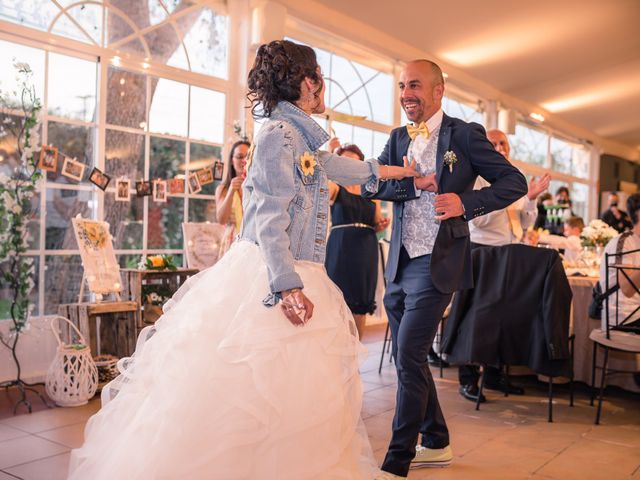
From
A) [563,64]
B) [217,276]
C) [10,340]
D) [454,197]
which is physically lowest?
[10,340]

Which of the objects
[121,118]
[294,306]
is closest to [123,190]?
[121,118]

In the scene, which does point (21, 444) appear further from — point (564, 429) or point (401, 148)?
point (564, 429)

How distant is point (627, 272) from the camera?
355 cm

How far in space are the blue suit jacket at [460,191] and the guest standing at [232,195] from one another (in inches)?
70.6

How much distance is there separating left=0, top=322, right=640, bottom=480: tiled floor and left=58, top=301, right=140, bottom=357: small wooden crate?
Answer: 514 mm

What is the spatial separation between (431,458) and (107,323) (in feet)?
8.56

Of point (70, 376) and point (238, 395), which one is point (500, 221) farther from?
point (70, 376)

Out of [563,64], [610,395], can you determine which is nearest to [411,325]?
[610,395]

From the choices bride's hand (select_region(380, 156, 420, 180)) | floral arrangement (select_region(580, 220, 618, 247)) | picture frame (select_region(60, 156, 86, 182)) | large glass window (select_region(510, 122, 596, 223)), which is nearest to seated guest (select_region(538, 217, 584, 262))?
floral arrangement (select_region(580, 220, 618, 247))

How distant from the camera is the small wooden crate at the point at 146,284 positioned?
424 centimetres

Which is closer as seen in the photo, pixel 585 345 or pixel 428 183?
pixel 428 183

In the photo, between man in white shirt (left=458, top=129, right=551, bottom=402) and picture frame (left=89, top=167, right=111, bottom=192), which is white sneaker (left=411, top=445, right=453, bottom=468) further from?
picture frame (left=89, top=167, right=111, bottom=192)

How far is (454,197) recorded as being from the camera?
2.32 metres

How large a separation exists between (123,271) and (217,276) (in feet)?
8.65
